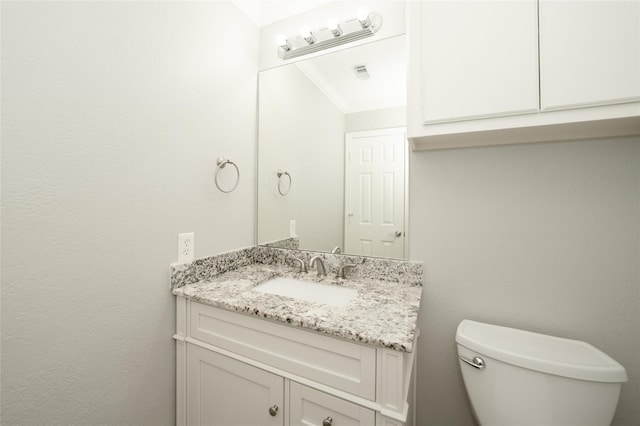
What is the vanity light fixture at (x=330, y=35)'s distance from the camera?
4.27ft

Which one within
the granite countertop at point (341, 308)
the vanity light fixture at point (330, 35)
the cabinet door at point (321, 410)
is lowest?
the cabinet door at point (321, 410)

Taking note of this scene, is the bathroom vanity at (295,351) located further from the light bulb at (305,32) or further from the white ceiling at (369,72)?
the light bulb at (305,32)

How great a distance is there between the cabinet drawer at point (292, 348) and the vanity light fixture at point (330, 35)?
4.56 feet

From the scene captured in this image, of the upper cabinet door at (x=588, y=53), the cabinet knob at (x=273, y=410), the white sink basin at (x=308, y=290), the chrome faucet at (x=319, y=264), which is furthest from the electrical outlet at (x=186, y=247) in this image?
the upper cabinet door at (x=588, y=53)

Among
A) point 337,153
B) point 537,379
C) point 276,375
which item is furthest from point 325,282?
point 537,379

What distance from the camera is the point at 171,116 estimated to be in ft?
3.67

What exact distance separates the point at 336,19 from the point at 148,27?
91 centimetres

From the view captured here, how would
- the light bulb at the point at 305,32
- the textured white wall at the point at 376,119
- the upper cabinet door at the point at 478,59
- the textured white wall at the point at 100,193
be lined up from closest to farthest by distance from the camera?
the textured white wall at the point at 100,193 < the upper cabinet door at the point at 478,59 < the textured white wall at the point at 376,119 < the light bulb at the point at 305,32

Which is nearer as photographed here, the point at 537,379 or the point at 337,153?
the point at 537,379

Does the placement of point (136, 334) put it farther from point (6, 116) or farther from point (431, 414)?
point (431, 414)

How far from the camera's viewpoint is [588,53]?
80 centimetres

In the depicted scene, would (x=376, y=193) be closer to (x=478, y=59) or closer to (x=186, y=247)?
(x=478, y=59)

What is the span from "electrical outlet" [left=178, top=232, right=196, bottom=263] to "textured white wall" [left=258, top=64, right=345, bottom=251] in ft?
1.52

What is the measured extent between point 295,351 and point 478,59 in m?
1.18
